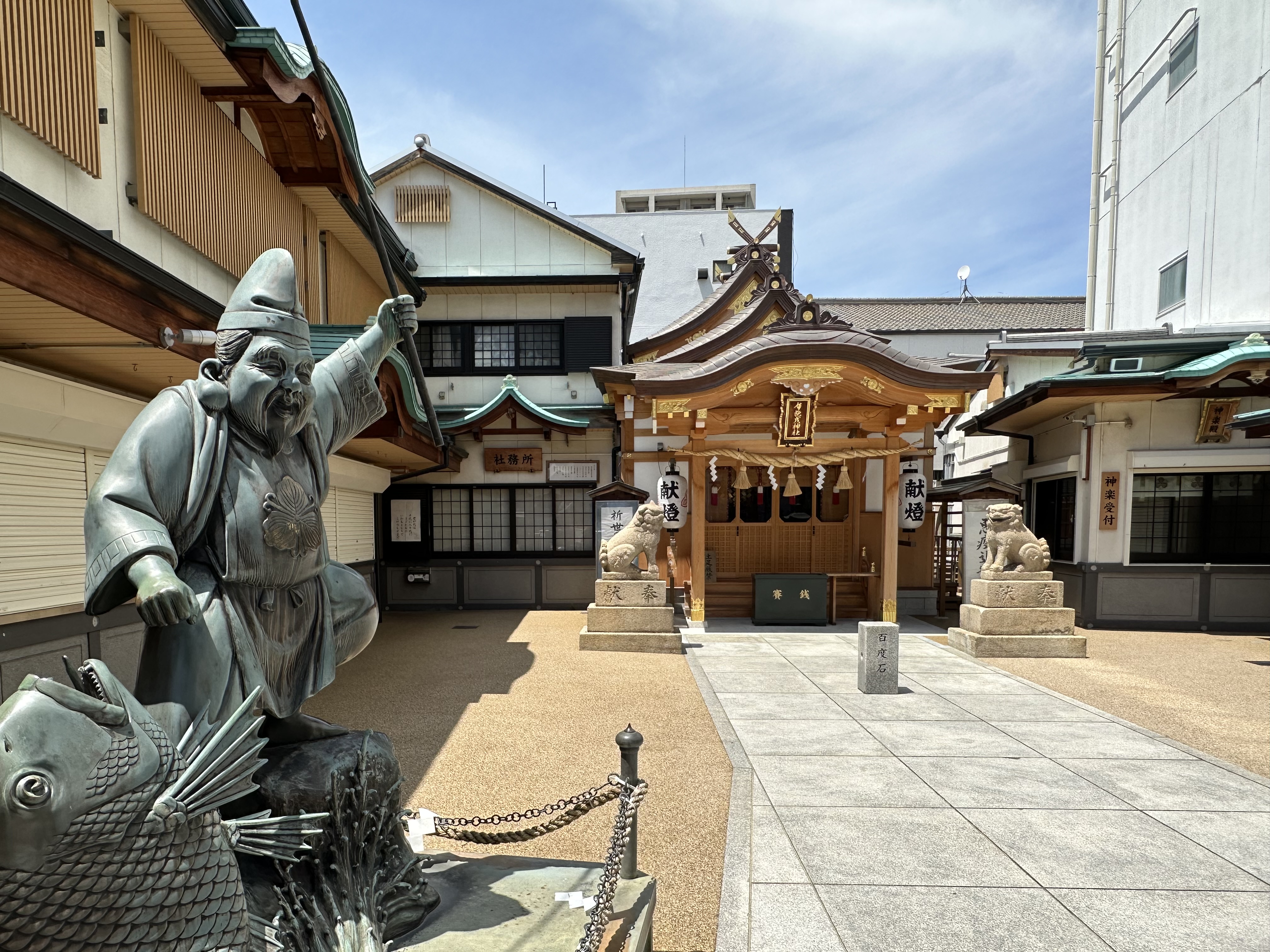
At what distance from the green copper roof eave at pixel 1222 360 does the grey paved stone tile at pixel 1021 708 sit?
22.8 ft

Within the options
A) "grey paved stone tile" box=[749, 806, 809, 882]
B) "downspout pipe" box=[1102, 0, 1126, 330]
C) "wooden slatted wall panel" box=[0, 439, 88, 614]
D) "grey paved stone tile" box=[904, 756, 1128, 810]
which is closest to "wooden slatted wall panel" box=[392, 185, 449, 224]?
"wooden slatted wall panel" box=[0, 439, 88, 614]

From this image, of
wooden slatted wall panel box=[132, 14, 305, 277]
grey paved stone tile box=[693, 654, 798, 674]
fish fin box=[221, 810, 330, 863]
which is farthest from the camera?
grey paved stone tile box=[693, 654, 798, 674]

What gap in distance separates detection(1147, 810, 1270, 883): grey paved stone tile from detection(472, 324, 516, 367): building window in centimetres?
1261

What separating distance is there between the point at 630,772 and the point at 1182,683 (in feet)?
28.4

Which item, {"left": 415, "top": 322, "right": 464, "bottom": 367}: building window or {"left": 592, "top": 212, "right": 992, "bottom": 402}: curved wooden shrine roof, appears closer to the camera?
{"left": 592, "top": 212, "right": 992, "bottom": 402}: curved wooden shrine roof

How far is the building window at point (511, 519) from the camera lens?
13844 mm

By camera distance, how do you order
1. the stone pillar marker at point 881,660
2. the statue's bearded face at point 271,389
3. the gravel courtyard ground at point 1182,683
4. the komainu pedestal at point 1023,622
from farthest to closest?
the komainu pedestal at point 1023,622, the stone pillar marker at point 881,660, the gravel courtyard ground at point 1182,683, the statue's bearded face at point 271,389

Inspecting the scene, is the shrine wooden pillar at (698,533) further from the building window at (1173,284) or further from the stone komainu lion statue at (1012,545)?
the building window at (1173,284)

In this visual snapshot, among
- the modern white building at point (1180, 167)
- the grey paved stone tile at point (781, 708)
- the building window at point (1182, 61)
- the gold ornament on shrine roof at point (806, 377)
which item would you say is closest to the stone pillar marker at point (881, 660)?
the grey paved stone tile at point (781, 708)

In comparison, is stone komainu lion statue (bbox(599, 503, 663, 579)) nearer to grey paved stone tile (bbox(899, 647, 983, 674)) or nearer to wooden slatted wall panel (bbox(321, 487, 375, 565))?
grey paved stone tile (bbox(899, 647, 983, 674))

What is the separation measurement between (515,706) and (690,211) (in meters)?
22.6

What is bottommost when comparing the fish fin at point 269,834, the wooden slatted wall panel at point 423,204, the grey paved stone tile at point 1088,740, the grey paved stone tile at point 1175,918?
the grey paved stone tile at point 1088,740

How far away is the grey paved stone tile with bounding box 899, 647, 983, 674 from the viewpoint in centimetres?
A: 862

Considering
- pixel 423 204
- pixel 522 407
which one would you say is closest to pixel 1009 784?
pixel 522 407
